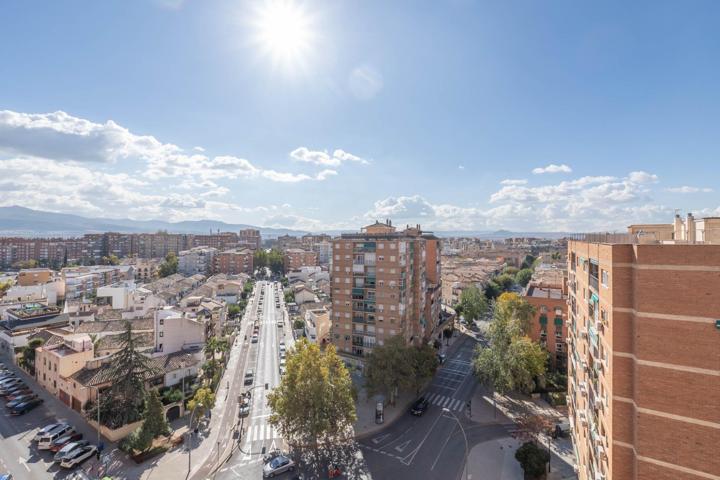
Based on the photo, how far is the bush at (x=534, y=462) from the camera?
28.4m

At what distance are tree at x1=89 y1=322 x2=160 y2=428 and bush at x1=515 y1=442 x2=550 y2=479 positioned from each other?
37.7 m

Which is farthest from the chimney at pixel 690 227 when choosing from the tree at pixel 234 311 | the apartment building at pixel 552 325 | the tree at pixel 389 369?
the tree at pixel 234 311

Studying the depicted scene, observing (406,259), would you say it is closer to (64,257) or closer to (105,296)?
(105,296)

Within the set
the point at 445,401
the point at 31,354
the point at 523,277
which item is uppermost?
the point at 523,277

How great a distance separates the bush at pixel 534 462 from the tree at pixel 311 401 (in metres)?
15.0

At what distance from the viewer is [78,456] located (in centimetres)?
3019

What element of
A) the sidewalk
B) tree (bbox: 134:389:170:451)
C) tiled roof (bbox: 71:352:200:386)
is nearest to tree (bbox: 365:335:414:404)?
the sidewalk

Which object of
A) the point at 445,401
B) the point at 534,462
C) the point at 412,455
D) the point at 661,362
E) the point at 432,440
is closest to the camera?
the point at 661,362

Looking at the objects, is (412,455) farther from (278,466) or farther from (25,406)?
(25,406)

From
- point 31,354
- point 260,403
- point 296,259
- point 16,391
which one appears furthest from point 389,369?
point 296,259

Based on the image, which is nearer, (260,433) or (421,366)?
(260,433)

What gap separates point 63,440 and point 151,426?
377 inches

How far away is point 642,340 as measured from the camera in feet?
49.6

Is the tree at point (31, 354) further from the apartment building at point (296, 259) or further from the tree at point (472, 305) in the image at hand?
the apartment building at point (296, 259)
